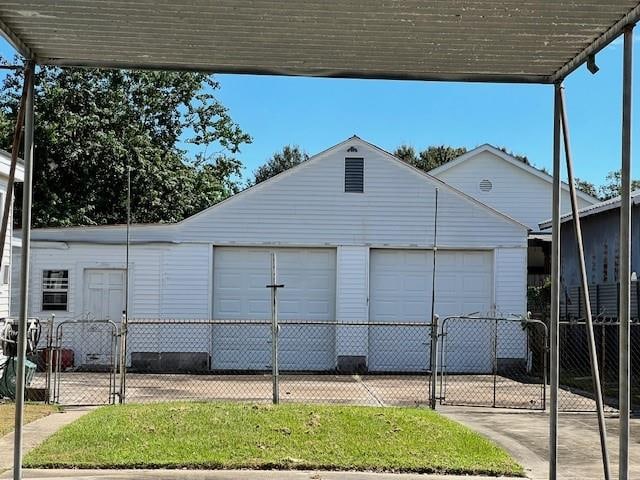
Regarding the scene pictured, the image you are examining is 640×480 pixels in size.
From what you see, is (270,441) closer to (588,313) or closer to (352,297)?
(588,313)

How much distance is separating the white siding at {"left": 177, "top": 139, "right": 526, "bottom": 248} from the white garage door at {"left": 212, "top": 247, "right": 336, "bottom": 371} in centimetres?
50

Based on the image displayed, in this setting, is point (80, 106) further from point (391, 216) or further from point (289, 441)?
point (289, 441)

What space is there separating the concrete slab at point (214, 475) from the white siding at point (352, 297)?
1077 cm

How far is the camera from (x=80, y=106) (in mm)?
26828

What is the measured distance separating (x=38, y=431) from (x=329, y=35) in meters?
6.39

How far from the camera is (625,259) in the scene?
157 inches

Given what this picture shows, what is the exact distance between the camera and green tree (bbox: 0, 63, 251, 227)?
2555cm

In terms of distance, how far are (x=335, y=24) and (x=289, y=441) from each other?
200 inches

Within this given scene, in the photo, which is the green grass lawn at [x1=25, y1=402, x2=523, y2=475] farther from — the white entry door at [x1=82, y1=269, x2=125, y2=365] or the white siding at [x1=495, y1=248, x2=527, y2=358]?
the white siding at [x1=495, y1=248, x2=527, y2=358]

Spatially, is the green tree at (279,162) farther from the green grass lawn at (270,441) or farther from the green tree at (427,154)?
the green grass lawn at (270,441)

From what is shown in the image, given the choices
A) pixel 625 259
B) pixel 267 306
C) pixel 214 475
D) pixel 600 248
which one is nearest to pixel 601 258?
pixel 600 248

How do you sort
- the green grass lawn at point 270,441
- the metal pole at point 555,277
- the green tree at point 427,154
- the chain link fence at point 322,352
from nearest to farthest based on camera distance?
the metal pole at point 555,277 < the green grass lawn at point 270,441 < the chain link fence at point 322,352 < the green tree at point 427,154

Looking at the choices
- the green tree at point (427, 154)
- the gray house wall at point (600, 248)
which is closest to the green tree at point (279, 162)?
the green tree at point (427, 154)

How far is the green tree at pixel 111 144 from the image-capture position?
83.8ft
